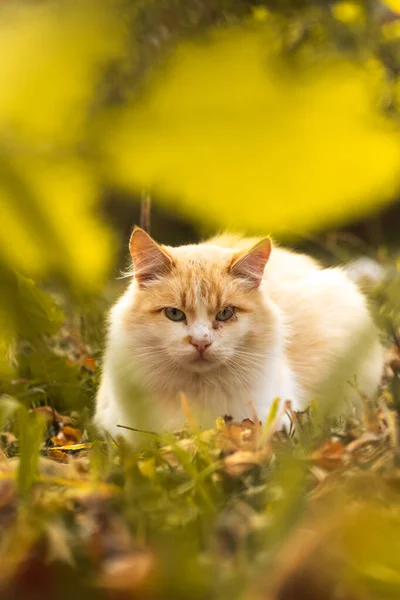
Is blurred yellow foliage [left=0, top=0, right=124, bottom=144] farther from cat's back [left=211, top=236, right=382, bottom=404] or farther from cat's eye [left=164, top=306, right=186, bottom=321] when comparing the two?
cat's back [left=211, top=236, right=382, bottom=404]

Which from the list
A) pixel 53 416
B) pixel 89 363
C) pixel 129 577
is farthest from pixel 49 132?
pixel 89 363

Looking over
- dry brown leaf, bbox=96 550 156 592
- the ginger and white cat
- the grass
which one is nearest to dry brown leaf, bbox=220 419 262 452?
the grass

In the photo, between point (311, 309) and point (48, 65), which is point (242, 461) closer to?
point (48, 65)

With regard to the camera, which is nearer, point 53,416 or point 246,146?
point 246,146

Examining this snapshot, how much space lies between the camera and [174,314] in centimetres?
111

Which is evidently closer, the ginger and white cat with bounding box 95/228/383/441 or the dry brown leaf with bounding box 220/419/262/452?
the dry brown leaf with bounding box 220/419/262/452

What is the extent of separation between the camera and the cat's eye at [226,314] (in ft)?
3.61

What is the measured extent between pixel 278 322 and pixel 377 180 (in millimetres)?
982

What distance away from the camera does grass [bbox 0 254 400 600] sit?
21 cm

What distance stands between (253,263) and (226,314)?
0.11 metres

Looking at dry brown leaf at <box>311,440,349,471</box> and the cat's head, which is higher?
the cat's head

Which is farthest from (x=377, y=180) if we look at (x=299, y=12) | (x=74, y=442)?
(x=74, y=442)

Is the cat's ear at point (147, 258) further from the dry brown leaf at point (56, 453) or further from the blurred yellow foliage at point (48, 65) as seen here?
the blurred yellow foliage at point (48, 65)

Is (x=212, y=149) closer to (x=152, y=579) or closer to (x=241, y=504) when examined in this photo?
(x=152, y=579)
